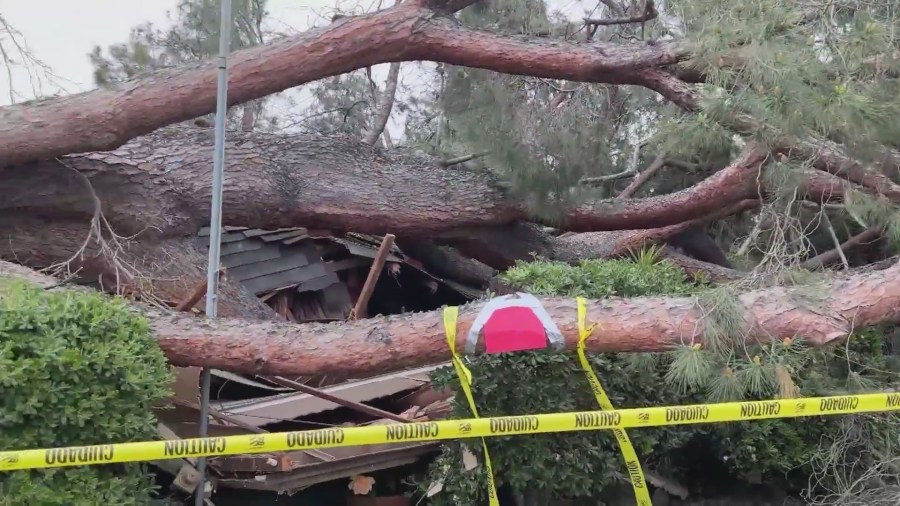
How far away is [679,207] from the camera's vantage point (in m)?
7.14

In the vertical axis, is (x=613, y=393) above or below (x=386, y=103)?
below

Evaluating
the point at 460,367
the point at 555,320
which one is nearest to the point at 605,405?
the point at 555,320

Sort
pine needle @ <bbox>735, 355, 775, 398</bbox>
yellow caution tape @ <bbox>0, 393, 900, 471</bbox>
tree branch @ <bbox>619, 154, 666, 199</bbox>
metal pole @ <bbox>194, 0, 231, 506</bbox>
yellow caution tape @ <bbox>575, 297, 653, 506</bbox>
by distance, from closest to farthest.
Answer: yellow caution tape @ <bbox>0, 393, 900, 471</bbox> < pine needle @ <bbox>735, 355, 775, 398</bbox> < yellow caution tape @ <bbox>575, 297, 653, 506</bbox> < metal pole @ <bbox>194, 0, 231, 506</bbox> < tree branch @ <bbox>619, 154, 666, 199</bbox>

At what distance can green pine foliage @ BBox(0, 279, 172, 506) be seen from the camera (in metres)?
2.86

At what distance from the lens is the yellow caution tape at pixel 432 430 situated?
108 inches

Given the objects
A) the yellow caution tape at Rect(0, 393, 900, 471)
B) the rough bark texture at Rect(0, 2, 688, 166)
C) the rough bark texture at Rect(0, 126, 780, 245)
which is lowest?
the yellow caution tape at Rect(0, 393, 900, 471)

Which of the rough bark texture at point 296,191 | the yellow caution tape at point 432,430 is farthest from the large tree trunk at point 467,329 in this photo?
the rough bark texture at point 296,191

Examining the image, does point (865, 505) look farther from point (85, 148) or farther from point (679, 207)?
point (85, 148)

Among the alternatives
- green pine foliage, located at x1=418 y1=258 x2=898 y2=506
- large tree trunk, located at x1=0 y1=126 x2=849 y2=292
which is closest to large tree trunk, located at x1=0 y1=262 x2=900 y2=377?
green pine foliage, located at x1=418 y1=258 x2=898 y2=506

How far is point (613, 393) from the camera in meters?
4.32

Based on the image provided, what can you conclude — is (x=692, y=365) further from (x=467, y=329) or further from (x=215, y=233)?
(x=215, y=233)

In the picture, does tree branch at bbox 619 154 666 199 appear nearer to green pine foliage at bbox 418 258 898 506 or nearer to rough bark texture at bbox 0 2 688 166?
rough bark texture at bbox 0 2 688 166

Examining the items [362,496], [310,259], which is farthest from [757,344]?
[310,259]

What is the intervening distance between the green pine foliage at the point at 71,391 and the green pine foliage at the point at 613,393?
1.72m
